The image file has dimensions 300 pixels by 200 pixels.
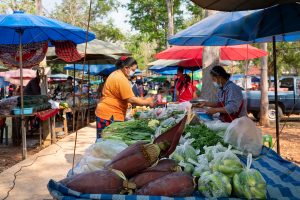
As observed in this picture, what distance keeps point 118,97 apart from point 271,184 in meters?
3.03

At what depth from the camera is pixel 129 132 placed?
3633 mm

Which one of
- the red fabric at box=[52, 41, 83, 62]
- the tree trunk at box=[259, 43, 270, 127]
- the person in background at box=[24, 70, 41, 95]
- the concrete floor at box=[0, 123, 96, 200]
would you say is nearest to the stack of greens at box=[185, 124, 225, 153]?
the concrete floor at box=[0, 123, 96, 200]

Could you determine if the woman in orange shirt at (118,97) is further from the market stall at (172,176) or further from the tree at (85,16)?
the tree at (85,16)

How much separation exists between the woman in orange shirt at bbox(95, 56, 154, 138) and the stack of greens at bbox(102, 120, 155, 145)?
2.71ft

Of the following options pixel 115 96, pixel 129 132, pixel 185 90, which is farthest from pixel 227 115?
pixel 185 90

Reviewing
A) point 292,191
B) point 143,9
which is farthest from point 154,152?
point 143,9

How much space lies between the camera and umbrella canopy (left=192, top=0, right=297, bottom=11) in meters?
3.60

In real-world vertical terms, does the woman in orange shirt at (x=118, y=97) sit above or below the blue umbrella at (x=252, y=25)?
below

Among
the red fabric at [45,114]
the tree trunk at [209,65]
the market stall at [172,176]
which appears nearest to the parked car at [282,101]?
the tree trunk at [209,65]

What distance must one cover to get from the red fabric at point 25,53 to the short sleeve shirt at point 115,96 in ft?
14.0

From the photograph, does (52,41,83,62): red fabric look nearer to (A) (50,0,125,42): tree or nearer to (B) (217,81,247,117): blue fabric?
(B) (217,81,247,117): blue fabric

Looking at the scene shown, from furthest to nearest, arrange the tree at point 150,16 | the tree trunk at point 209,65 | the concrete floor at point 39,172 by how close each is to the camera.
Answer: the tree at point 150,16
the tree trunk at point 209,65
the concrete floor at point 39,172

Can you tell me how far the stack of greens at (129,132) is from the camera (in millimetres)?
3391

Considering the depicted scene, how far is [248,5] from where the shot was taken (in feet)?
12.3
